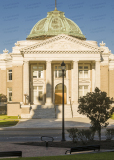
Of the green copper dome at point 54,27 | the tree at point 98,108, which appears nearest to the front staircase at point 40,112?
the green copper dome at point 54,27

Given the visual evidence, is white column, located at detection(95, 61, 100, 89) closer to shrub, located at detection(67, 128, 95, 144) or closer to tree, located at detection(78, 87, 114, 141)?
tree, located at detection(78, 87, 114, 141)

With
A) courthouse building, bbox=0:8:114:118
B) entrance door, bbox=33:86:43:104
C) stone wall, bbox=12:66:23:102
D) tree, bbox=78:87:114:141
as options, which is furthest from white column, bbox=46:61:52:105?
tree, bbox=78:87:114:141

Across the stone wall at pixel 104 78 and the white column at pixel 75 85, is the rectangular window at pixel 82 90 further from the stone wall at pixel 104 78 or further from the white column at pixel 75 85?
the white column at pixel 75 85

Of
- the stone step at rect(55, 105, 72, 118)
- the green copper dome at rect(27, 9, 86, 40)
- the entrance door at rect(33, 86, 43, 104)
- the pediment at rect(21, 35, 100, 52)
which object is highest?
the green copper dome at rect(27, 9, 86, 40)

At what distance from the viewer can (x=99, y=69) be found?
53438mm

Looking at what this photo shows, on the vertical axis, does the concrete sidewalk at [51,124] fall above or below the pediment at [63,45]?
below

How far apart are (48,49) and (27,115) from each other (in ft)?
44.8

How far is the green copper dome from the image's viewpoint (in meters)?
65.7

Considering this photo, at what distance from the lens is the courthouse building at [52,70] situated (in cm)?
5228

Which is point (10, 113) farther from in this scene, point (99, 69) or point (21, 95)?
point (99, 69)

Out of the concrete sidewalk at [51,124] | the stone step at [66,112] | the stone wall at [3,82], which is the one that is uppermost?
the stone wall at [3,82]

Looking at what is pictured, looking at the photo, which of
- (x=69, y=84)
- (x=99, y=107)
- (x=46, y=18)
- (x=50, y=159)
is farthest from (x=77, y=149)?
(x=46, y=18)

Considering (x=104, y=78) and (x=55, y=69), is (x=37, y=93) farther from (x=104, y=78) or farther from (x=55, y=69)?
(x=104, y=78)

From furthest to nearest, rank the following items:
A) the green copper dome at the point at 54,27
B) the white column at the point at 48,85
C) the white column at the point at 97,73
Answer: the green copper dome at the point at 54,27 → the white column at the point at 97,73 → the white column at the point at 48,85
